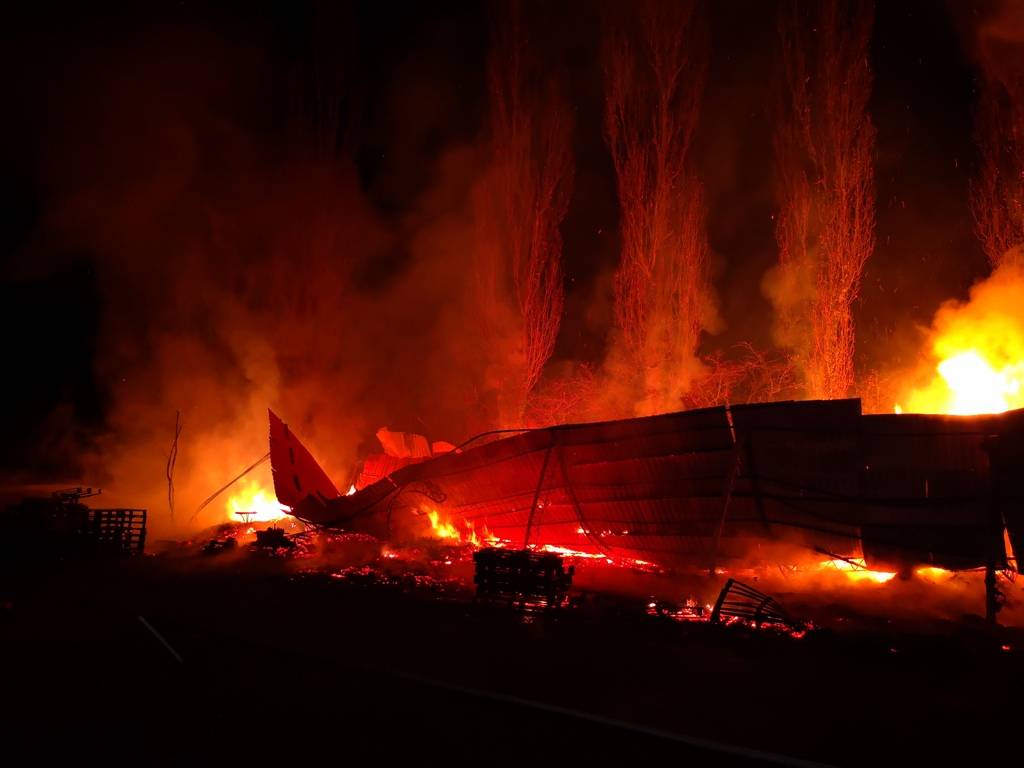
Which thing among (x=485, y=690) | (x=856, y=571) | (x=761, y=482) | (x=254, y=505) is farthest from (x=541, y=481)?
(x=254, y=505)

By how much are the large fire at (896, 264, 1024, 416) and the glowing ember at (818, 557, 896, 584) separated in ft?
20.3

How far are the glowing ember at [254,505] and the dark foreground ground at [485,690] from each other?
10.6 metres

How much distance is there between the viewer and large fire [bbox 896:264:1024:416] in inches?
504

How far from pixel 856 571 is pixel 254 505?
49.5 ft

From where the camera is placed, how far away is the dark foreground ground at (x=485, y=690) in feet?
11.4

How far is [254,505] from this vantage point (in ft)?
57.7

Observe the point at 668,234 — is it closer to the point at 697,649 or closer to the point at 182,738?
the point at 697,649

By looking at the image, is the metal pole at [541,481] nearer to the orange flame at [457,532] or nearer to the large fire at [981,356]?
the orange flame at [457,532]

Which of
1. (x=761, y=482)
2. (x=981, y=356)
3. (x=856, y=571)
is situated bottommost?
(x=856, y=571)

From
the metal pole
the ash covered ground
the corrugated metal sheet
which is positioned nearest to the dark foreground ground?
the ash covered ground

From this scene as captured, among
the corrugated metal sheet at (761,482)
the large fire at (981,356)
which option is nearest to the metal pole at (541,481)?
the corrugated metal sheet at (761,482)

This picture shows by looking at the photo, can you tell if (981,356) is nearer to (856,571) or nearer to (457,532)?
(856,571)

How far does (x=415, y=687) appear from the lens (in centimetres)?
432

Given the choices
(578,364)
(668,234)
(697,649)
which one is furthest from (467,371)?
(697,649)
